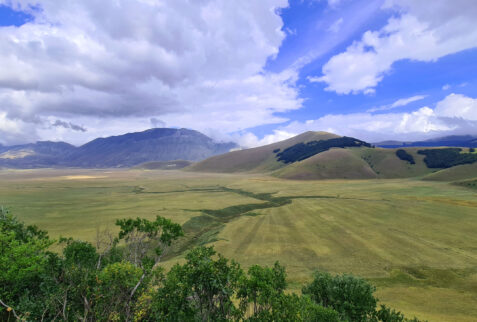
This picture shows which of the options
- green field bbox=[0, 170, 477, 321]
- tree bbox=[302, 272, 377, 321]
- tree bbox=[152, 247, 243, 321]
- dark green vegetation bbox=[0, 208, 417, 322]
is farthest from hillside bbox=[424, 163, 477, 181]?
tree bbox=[152, 247, 243, 321]

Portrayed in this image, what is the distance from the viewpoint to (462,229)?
6081cm

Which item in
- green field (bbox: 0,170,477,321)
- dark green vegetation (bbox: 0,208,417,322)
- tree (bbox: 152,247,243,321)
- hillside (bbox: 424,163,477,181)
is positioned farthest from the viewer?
hillside (bbox: 424,163,477,181)

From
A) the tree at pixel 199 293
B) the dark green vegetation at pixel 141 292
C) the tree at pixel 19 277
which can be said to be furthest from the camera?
the tree at pixel 19 277

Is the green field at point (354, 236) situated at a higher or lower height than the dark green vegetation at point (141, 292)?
lower

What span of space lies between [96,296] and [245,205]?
88.2 metres

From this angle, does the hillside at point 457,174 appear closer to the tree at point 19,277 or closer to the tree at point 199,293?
the tree at point 199,293

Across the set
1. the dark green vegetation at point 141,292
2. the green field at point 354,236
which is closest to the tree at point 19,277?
the dark green vegetation at point 141,292

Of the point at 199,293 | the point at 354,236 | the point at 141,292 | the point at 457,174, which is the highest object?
the point at 199,293

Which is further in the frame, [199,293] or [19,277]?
[19,277]

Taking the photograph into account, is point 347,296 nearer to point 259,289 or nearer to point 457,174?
point 259,289

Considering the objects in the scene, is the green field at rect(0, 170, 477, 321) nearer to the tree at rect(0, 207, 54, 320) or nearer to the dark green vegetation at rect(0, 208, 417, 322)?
the dark green vegetation at rect(0, 208, 417, 322)

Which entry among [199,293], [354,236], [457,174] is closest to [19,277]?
[199,293]

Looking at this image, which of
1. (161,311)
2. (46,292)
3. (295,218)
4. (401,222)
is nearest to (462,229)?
(401,222)

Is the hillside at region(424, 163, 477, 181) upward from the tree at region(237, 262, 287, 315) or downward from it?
downward
